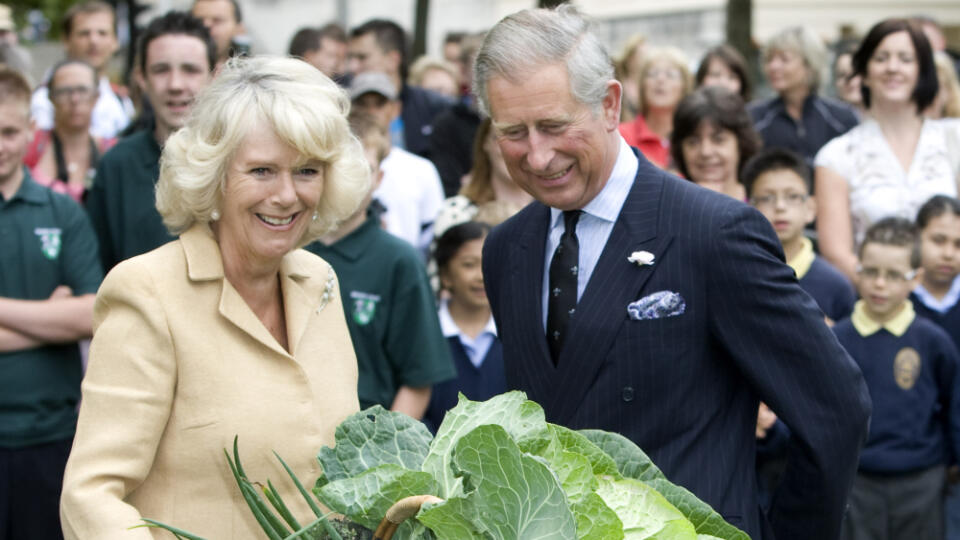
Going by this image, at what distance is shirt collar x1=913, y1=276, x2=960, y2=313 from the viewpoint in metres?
5.63

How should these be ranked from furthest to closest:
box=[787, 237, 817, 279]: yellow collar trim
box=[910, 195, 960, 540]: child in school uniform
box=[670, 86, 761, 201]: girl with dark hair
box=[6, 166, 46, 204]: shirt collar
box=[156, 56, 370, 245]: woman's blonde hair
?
box=[910, 195, 960, 540]: child in school uniform < box=[670, 86, 761, 201]: girl with dark hair < box=[787, 237, 817, 279]: yellow collar trim < box=[6, 166, 46, 204]: shirt collar < box=[156, 56, 370, 245]: woman's blonde hair

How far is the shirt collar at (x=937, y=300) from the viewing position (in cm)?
563

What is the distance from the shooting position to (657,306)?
8.70 ft

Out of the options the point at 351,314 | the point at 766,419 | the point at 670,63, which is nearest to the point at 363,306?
the point at 351,314

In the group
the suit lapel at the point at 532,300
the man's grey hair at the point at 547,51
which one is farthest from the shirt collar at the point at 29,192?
the man's grey hair at the point at 547,51

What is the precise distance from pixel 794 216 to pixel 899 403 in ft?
3.11

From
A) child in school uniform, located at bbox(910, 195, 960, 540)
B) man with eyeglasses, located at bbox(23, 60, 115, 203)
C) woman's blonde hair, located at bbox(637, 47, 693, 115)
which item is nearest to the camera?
child in school uniform, located at bbox(910, 195, 960, 540)

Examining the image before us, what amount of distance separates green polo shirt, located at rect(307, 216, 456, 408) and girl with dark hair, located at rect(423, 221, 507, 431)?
1.58 ft

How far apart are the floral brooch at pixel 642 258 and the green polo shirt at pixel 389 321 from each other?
5.83 feet

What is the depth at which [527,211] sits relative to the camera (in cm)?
313

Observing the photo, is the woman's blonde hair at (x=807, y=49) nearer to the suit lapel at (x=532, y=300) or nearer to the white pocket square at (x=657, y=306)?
the suit lapel at (x=532, y=300)

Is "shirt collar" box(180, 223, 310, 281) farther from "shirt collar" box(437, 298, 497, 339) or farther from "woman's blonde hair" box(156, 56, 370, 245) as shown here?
"shirt collar" box(437, 298, 497, 339)

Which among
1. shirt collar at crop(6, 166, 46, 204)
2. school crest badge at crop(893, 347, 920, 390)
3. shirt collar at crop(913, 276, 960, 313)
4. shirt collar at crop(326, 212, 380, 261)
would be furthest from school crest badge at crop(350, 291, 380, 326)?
shirt collar at crop(913, 276, 960, 313)

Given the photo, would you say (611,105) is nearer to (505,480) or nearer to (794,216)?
(505,480)
